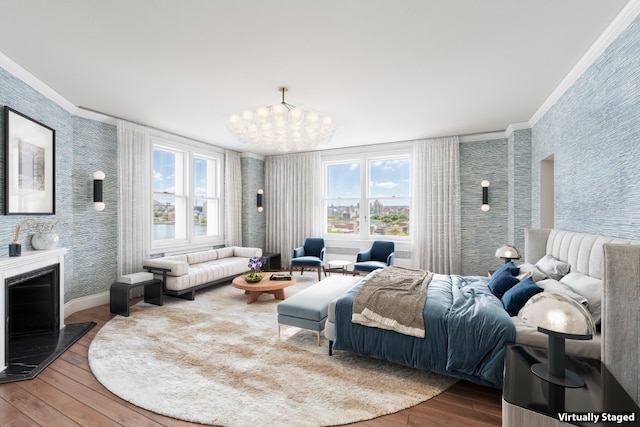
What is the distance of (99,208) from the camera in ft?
14.0

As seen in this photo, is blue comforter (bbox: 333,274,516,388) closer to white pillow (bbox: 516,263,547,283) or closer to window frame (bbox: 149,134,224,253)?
white pillow (bbox: 516,263,547,283)

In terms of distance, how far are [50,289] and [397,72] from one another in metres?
4.59

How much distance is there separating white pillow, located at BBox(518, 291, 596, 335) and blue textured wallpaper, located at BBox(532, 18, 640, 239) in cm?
133

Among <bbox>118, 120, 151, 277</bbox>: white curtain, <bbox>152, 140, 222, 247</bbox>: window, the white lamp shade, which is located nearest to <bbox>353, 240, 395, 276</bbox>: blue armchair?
the white lamp shade

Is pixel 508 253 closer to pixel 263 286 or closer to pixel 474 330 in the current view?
pixel 474 330

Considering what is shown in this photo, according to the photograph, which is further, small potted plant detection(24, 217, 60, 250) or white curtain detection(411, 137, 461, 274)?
white curtain detection(411, 137, 461, 274)

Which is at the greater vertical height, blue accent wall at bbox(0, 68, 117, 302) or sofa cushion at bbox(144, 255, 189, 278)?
blue accent wall at bbox(0, 68, 117, 302)

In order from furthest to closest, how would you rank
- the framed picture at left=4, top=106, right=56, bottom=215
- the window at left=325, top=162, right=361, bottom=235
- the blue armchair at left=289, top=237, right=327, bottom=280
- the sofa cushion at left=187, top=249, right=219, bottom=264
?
the window at left=325, top=162, right=361, bottom=235
the blue armchair at left=289, top=237, right=327, bottom=280
the sofa cushion at left=187, top=249, right=219, bottom=264
the framed picture at left=4, top=106, right=56, bottom=215

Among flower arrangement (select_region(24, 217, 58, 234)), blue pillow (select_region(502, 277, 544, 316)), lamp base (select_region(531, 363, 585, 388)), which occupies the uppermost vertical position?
flower arrangement (select_region(24, 217, 58, 234))

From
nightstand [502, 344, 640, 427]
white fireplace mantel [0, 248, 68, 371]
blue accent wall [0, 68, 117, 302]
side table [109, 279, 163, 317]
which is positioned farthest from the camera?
side table [109, 279, 163, 317]

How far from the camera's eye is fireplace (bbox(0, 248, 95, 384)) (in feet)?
9.18

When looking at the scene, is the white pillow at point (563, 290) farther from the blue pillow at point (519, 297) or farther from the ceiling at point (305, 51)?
the ceiling at point (305, 51)

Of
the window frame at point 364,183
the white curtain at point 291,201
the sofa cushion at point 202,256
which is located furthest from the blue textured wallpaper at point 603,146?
the sofa cushion at point 202,256

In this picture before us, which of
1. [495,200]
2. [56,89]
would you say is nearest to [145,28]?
[56,89]
